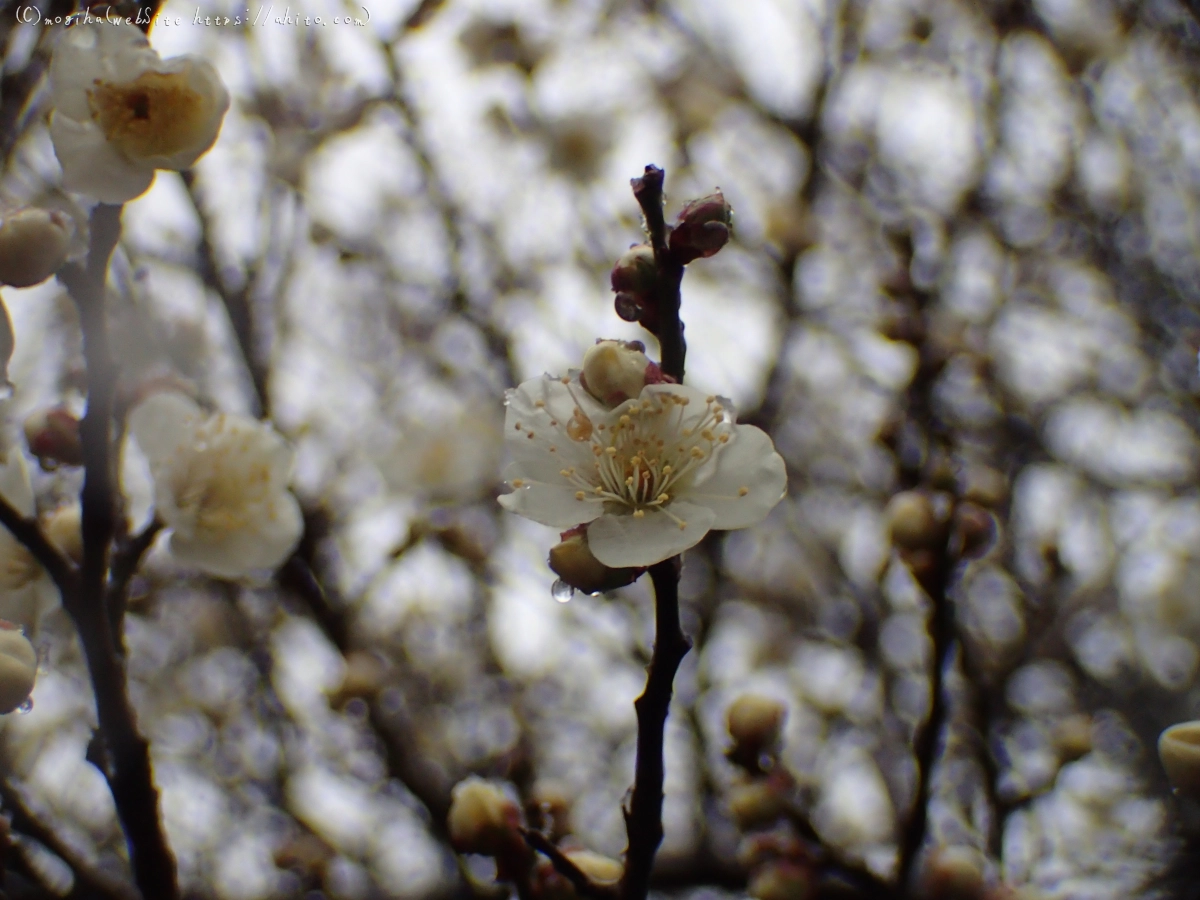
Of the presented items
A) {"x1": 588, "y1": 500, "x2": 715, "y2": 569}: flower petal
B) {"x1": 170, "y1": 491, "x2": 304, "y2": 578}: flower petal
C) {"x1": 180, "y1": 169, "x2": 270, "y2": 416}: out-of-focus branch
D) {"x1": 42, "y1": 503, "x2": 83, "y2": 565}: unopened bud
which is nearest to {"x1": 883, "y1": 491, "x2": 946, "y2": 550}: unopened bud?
{"x1": 588, "y1": 500, "x2": 715, "y2": 569}: flower petal

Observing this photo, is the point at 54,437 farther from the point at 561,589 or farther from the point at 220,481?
the point at 561,589

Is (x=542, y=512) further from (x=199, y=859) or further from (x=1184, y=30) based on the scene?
(x=1184, y=30)

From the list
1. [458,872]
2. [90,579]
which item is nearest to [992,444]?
[458,872]

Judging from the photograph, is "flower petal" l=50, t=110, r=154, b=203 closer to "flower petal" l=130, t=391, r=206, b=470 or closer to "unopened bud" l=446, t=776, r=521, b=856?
"flower petal" l=130, t=391, r=206, b=470

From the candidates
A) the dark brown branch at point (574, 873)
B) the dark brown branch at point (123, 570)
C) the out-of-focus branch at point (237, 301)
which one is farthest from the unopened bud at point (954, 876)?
the out-of-focus branch at point (237, 301)

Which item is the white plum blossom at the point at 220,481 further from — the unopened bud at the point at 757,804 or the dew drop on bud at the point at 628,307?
the unopened bud at the point at 757,804
